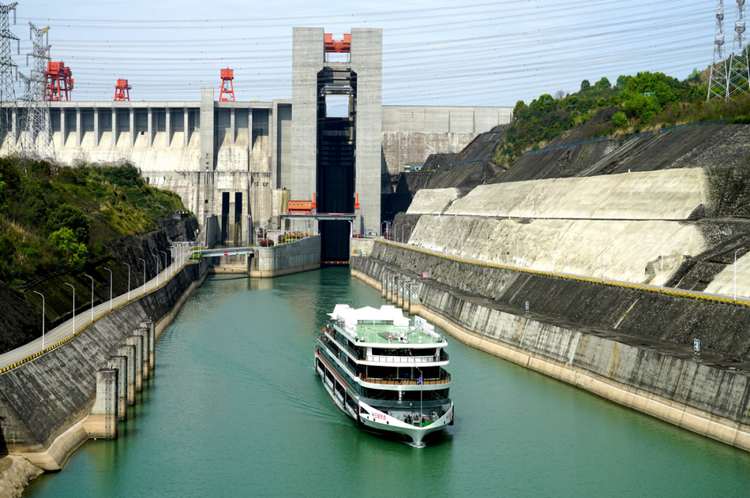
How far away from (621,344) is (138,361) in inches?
1192

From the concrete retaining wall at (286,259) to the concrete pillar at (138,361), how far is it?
6752cm

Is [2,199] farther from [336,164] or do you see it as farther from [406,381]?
[336,164]

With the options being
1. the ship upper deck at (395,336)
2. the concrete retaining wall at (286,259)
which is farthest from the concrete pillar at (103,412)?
the concrete retaining wall at (286,259)

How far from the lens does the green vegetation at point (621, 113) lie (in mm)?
83750

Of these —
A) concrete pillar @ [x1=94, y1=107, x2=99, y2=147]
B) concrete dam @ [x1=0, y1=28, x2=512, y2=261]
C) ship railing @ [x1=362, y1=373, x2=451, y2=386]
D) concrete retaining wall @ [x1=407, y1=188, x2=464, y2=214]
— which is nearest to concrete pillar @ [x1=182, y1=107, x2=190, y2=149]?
concrete dam @ [x1=0, y1=28, x2=512, y2=261]

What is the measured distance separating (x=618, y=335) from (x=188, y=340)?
119 feet

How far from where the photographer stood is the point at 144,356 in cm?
4875

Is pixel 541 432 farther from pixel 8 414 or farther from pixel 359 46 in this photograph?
pixel 359 46

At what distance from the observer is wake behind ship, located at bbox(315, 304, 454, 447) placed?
121 feet

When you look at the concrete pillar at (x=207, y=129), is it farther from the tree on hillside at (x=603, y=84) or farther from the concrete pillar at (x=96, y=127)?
the tree on hillside at (x=603, y=84)

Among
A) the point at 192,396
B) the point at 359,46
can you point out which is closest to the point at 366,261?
the point at 359,46

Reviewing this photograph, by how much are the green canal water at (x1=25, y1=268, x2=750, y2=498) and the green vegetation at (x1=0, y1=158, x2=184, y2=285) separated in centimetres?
1222

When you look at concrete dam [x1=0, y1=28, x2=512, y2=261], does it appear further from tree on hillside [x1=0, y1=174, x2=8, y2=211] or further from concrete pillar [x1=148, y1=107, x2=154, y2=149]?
tree on hillside [x1=0, y1=174, x2=8, y2=211]

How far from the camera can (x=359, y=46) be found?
5256 inches
